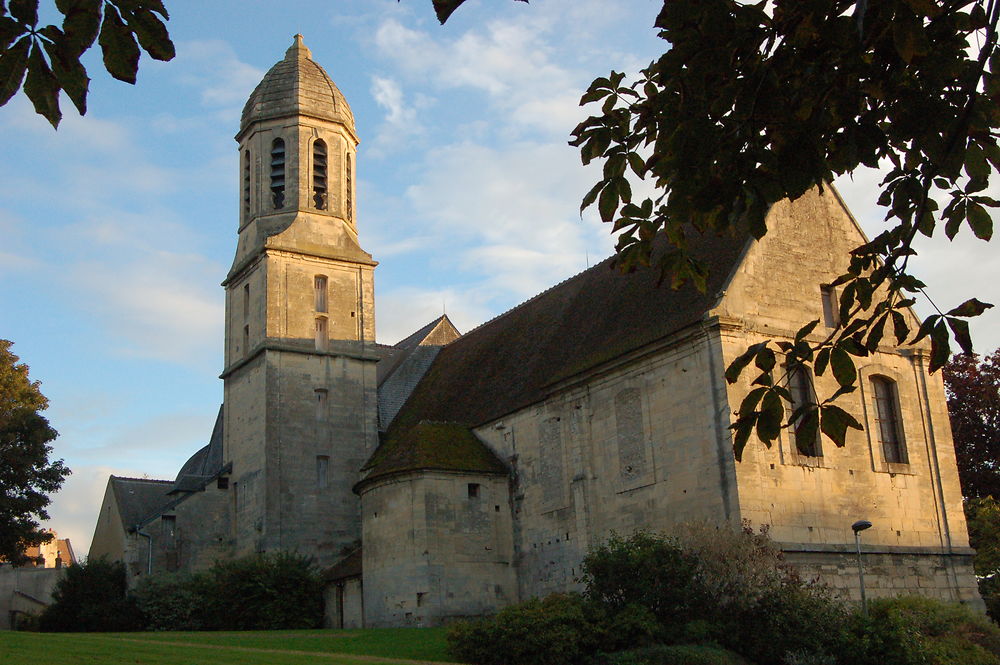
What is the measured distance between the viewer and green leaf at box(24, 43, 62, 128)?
4109 millimetres

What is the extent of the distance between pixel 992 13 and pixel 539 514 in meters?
24.6

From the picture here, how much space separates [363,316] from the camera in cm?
3862

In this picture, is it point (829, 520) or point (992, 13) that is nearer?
point (992, 13)

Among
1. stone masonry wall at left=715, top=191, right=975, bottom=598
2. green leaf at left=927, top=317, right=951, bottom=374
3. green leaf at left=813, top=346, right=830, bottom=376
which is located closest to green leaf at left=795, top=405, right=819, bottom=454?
green leaf at left=813, top=346, right=830, bottom=376

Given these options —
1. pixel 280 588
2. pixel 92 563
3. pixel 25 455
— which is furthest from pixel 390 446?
pixel 25 455

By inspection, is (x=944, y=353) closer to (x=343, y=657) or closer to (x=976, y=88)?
(x=976, y=88)

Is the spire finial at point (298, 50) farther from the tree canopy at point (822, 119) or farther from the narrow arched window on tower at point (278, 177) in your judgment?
the tree canopy at point (822, 119)

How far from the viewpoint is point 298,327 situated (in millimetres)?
37250

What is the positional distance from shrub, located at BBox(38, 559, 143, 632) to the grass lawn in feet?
26.7

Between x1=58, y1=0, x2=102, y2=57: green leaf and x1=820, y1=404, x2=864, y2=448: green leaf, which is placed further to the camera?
x1=820, y1=404, x2=864, y2=448: green leaf

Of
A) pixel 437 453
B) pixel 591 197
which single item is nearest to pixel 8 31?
pixel 591 197

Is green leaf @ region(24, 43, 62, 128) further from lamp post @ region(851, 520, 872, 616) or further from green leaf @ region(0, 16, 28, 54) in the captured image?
lamp post @ region(851, 520, 872, 616)

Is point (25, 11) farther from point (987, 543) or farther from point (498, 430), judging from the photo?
point (987, 543)

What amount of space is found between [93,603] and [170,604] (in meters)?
2.97
